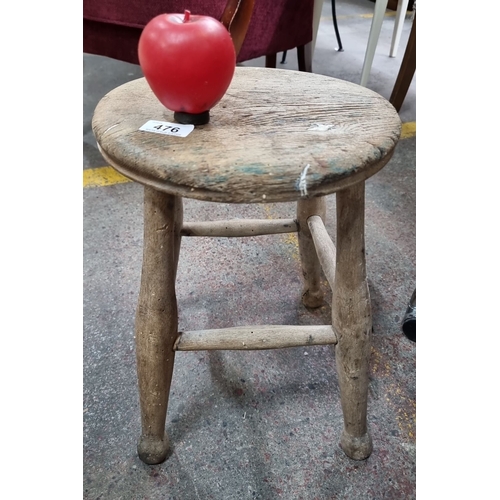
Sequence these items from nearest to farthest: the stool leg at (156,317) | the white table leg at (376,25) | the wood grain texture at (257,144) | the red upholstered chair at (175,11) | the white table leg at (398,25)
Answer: the wood grain texture at (257,144)
the stool leg at (156,317)
the red upholstered chair at (175,11)
the white table leg at (376,25)
the white table leg at (398,25)

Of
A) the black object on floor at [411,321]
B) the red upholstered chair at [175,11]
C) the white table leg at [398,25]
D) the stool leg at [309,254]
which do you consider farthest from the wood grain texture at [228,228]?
the white table leg at [398,25]

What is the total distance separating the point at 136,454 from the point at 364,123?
2.28 feet

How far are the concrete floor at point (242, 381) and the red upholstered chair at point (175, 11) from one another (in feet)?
1.86

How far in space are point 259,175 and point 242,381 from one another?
1.91ft

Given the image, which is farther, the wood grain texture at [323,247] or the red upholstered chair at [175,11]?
the red upholstered chair at [175,11]

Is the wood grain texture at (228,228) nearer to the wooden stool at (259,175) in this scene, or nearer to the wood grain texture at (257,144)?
the wooden stool at (259,175)

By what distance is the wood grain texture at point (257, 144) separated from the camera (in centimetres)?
57

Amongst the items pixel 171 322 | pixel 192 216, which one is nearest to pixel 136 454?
pixel 171 322

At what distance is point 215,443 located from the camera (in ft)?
2.95

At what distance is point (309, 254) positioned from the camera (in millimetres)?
1131

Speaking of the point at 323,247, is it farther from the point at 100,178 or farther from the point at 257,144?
the point at 100,178

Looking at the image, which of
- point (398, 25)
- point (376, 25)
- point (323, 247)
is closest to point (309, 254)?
point (323, 247)

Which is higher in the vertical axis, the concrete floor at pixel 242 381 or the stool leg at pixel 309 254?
the stool leg at pixel 309 254

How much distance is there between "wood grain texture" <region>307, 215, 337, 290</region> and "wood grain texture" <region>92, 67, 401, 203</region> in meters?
0.30
